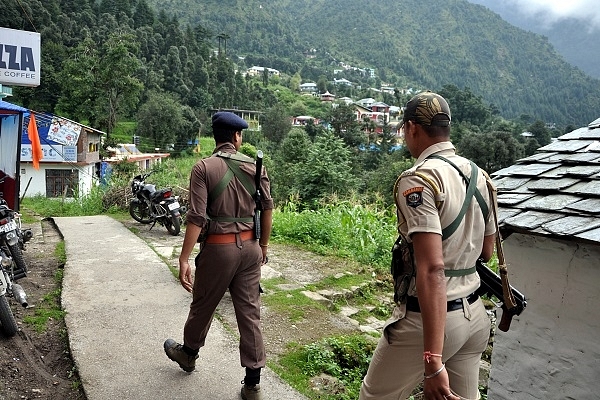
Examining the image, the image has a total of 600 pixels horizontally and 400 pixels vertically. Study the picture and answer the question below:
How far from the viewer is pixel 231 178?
2.98m

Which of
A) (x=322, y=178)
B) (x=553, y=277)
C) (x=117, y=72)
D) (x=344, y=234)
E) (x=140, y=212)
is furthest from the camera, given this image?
(x=117, y=72)

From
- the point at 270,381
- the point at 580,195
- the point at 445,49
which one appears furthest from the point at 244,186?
the point at 445,49

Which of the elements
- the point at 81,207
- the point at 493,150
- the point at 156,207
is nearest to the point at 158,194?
the point at 156,207

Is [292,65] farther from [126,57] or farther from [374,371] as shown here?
[374,371]

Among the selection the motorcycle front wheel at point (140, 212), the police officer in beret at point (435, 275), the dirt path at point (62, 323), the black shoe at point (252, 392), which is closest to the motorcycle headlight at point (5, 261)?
the dirt path at point (62, 323)

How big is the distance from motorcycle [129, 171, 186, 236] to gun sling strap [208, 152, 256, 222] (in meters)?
5.71

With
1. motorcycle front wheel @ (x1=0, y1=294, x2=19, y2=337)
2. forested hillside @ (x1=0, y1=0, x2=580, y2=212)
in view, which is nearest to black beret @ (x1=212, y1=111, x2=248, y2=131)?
motorcycle front wheel @ (x1=0, y1=294, x2=19, y2=337)

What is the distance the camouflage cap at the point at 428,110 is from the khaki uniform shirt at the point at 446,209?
102 millimetres

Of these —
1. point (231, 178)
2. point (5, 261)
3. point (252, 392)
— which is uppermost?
point (231, 178)

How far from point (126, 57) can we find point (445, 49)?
448 feet

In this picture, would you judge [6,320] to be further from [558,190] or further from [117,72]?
[117,72]

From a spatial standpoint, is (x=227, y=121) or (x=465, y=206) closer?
(x=465, y=206)

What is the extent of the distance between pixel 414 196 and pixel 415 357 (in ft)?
2.24

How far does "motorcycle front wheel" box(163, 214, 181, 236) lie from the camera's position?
27.8ft
